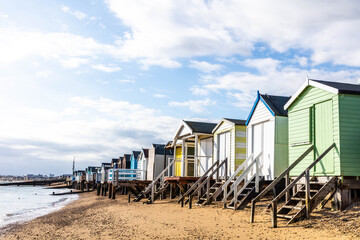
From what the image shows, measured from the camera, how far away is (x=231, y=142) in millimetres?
19703

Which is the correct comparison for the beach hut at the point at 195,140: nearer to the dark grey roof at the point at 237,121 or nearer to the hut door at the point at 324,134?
the dark grey roof at the point at 237,121

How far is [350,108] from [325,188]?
8.53 ft

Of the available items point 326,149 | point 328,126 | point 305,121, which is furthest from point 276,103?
point 326,149

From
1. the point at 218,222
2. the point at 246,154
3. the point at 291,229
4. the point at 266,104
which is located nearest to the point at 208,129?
the point at 246,154

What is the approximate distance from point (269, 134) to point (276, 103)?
4.80ft

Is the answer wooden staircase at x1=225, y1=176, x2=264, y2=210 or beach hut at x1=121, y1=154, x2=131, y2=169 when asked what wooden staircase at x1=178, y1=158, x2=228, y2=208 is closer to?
Answer: wooden staircase at x1=225, y1=176, x2=264, y2=210

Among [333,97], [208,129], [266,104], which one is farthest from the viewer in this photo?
[208,129]

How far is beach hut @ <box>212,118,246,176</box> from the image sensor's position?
63.4ft

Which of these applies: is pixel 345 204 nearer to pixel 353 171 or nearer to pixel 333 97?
pixel 353 171

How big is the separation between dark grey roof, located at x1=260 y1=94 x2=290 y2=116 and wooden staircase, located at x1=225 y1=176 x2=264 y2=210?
2832 millimetres

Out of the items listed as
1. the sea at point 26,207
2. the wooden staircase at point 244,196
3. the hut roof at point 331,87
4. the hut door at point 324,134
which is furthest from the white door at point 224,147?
the sea at point 26,207

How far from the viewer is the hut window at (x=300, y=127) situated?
13.4 meters

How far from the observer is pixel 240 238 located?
1001cm

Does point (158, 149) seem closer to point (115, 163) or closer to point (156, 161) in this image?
point (156, 161)
